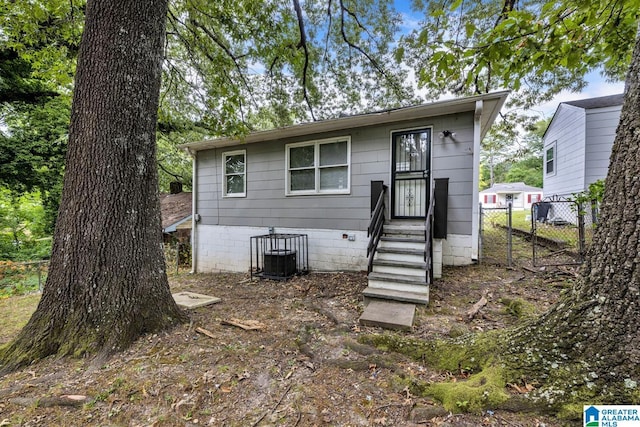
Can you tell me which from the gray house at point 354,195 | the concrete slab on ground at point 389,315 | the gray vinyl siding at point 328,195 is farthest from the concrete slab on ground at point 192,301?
the gray vinyl siding at point 328,195

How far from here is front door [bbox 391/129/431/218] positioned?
5.40 meters

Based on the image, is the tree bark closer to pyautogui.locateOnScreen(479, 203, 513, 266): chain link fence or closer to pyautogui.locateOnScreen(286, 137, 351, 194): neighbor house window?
pyautogui.locateOnScreen(479, 203, 513, 266): chain link fence

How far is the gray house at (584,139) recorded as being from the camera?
26.5 ft

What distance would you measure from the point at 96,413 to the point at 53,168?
1173 cm

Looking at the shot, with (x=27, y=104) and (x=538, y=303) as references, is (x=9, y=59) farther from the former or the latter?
(x=538, y=303)

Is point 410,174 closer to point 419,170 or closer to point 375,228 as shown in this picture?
point 419,170

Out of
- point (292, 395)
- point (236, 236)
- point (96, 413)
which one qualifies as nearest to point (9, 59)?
point (236, 236)

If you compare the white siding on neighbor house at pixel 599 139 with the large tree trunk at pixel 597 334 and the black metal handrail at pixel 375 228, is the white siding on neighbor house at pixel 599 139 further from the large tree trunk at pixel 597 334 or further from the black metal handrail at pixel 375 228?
the large tree trunk at pixel 597 334

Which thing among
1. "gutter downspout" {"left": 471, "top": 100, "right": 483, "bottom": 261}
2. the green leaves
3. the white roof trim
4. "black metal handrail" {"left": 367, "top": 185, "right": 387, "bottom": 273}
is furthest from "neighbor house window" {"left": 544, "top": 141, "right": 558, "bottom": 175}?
"black metal handrail" {"left": 367, "top": 185, "right": 387, "bottom": 273}

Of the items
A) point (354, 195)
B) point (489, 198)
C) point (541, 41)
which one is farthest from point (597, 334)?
point (489, 198)

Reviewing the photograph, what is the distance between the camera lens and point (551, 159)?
37.3 ft

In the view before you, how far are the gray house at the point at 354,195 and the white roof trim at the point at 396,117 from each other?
0.02 meters

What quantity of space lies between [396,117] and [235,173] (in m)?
4.46

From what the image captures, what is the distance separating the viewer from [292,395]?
6.74 ft
